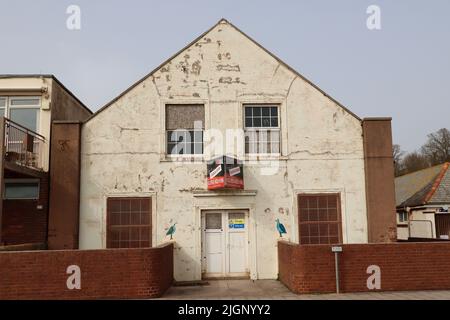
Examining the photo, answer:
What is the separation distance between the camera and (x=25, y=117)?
14.3m

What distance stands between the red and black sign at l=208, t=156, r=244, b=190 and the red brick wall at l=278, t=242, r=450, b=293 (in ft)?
9.57

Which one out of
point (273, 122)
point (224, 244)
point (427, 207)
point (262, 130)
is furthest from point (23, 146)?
point (427, 207)

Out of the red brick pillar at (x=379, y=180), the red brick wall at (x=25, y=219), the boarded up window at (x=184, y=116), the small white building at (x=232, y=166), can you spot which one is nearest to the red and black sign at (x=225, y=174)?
the small white building at (x=232, y=166)

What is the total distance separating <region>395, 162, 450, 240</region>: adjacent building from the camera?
74.0ft

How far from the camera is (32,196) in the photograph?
13.5 metres

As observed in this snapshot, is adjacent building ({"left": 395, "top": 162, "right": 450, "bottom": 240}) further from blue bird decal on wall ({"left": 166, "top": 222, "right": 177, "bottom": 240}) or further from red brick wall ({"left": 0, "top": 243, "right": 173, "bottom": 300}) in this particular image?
red brick wall ({"left": 0, "top": 243, "right": 173, "bottom": 300})

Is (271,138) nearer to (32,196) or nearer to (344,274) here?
(344,274)

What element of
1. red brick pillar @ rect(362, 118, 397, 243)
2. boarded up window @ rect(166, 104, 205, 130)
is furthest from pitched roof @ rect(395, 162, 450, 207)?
boarded up window @ rect(166, 104, 205, 130)

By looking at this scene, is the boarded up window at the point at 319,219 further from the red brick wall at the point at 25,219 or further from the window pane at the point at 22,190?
the window pane at the point at 22,190

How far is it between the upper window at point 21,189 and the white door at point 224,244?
5687mm

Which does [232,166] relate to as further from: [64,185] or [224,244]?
[64,185]
